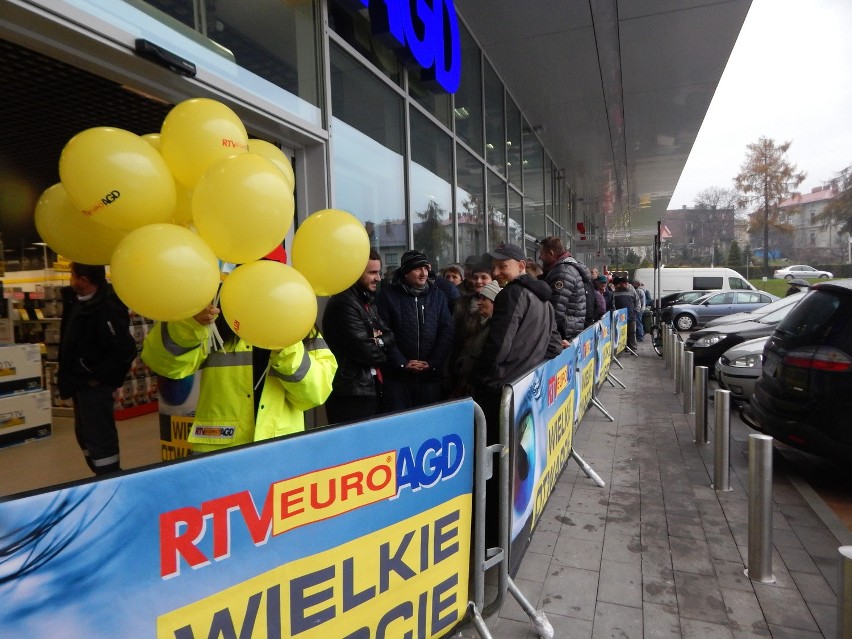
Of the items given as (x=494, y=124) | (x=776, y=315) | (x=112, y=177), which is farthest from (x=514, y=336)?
(x=494, y=124)

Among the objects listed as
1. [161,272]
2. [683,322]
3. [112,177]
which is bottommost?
[683,322]

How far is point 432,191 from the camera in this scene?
6.88 m

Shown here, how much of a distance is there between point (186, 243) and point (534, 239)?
11.6 meters

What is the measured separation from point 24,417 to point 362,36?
18.1 feet

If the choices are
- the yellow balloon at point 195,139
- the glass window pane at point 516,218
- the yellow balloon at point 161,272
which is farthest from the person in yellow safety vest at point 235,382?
the glass window pane at point 516,218

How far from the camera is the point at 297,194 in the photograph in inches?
170

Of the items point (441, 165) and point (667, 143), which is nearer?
point (441, 165)

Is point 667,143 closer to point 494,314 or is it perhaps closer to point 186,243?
point 494,314

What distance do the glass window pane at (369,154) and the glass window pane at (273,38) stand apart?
0.95 ft

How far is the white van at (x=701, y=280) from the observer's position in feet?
68.6

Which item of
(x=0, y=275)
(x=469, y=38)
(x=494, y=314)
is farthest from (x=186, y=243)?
(x=0, y=275)

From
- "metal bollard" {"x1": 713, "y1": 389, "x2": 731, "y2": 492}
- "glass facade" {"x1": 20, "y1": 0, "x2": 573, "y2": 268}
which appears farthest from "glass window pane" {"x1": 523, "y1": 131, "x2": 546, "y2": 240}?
"metal bollard" {"x1": 713, "y1": 389, "x2": 731, "y2": 492}

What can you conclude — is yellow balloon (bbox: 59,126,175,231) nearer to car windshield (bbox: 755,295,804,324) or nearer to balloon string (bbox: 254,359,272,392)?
balloon string (bbox: 254,359,272,392)

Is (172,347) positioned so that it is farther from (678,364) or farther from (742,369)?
(678,364)
